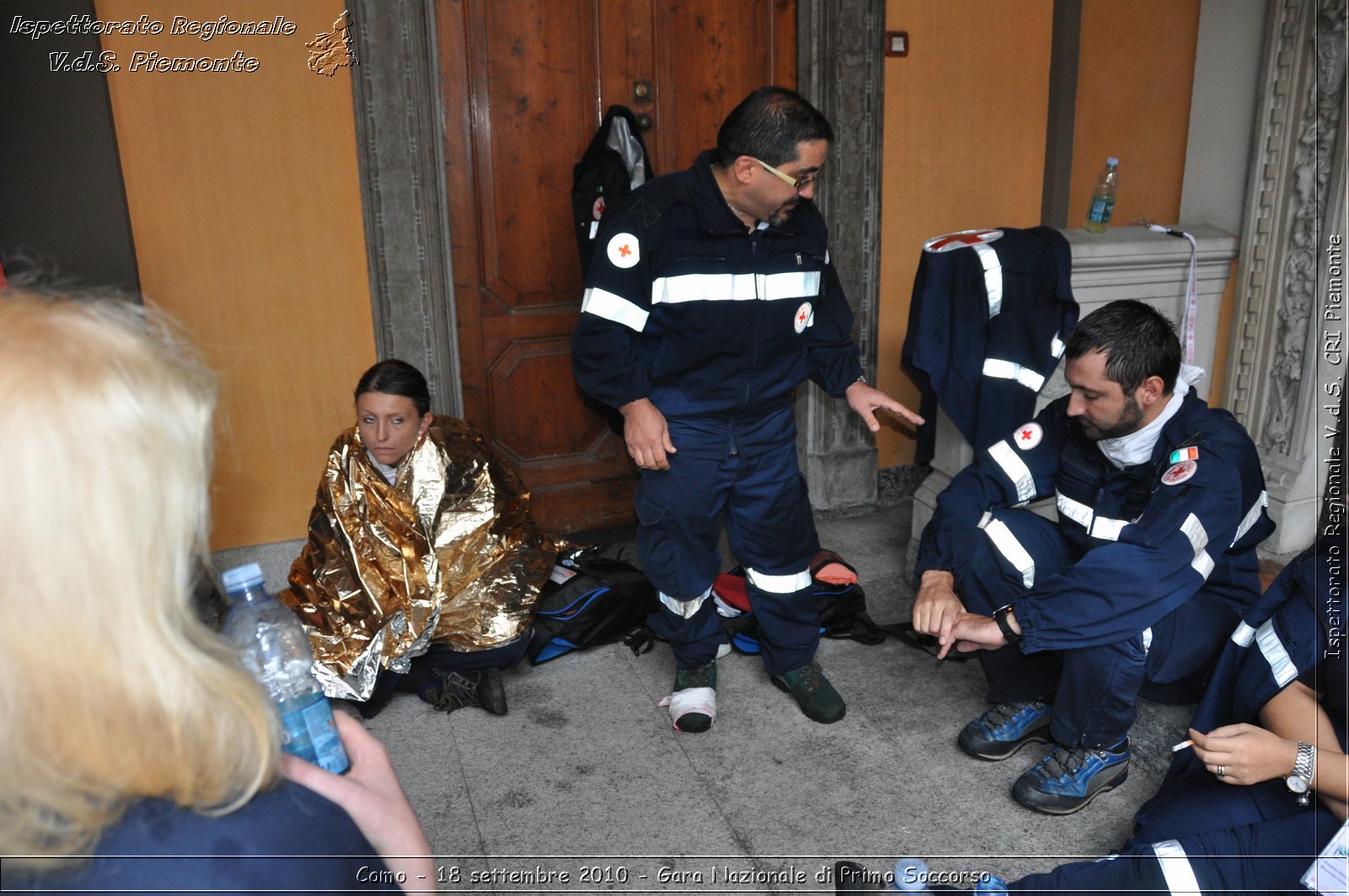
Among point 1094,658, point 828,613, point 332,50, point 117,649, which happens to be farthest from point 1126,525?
point 332,50

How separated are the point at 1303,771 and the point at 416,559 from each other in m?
2.35

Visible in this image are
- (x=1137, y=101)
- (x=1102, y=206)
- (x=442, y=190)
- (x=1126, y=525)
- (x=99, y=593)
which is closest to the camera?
(x=99, y=593)

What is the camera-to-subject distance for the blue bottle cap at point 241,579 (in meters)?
1.66

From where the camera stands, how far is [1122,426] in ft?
8.54

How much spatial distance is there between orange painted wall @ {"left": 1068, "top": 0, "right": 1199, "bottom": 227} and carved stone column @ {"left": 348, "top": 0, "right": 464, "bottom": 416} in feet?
9.81

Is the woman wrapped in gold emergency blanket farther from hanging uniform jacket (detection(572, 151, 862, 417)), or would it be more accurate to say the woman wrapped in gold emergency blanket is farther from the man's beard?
the man's beard

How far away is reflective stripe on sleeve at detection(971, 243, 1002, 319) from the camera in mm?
3486

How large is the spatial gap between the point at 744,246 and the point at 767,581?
101 cm

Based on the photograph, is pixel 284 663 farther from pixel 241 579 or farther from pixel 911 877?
pixel 911 877

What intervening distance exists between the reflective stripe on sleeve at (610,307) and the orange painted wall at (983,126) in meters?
1.98

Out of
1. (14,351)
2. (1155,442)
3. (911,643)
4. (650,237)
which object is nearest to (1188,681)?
(1155,442)

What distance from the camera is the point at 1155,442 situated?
2.62 metres

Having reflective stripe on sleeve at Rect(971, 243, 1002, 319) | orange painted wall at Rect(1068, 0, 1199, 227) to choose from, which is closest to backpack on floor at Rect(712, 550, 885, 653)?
reflective stripe on sleeve at Rect(971, 243, 1002, 319)

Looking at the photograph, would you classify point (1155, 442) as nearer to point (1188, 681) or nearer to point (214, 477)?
point (1188, 681)
